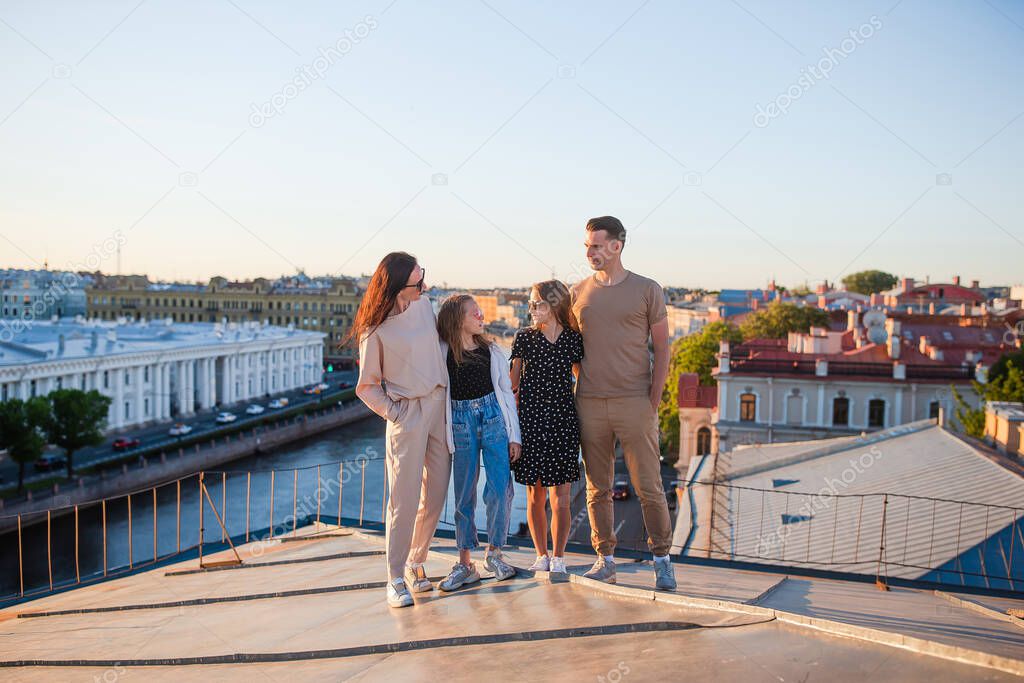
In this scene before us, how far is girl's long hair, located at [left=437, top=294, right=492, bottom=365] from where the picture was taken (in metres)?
4.17

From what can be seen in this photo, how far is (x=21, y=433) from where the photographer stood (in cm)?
2386

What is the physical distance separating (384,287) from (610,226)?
109 centimetres

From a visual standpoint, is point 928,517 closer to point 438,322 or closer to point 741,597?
point 741,597

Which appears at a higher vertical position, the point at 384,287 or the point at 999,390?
the point at 384,287

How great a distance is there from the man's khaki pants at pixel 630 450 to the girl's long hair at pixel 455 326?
1.91ft

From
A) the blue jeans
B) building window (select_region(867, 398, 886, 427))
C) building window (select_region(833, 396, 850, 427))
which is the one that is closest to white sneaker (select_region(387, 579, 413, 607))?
the blue jeans

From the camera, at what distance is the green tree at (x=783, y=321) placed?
1500 inches

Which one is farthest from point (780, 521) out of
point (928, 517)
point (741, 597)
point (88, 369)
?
point (88, 369)

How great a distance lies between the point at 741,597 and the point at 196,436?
34.0 m

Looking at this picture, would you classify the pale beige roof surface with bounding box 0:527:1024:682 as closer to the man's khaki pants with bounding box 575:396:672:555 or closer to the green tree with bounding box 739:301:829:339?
the man's khaki pants with bounding box 575:396:672:555

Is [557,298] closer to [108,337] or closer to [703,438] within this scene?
[703,438]

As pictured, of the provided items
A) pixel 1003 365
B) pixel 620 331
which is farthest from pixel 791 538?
pixel 1003 365

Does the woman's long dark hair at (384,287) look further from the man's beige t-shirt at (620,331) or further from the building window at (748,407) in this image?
the building window at (748,407)

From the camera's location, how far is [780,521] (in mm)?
11000
